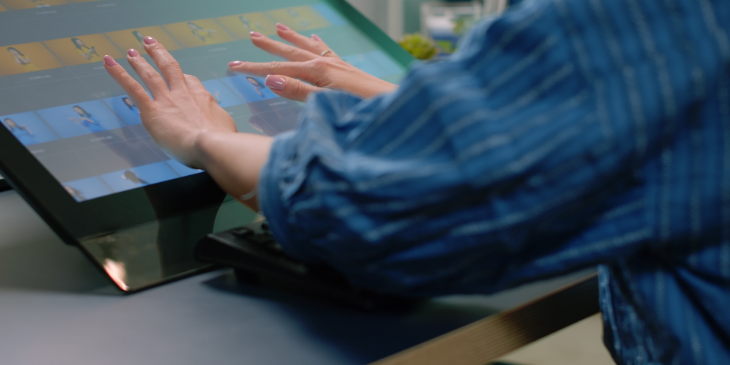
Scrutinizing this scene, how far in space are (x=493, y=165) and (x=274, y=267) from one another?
209 millimetres

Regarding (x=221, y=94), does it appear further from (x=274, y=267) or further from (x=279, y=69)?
(x=274, y=267)

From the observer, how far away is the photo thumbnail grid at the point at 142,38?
0.54 m

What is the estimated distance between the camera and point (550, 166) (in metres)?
0.28

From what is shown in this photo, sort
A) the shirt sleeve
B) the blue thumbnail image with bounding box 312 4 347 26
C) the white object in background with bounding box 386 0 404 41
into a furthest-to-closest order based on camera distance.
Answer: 1. the white object in background with bounding box 386 0 404 41
2. the blue thumbnail image with bounding box 312 4 347 26
3. the shirt sleeve

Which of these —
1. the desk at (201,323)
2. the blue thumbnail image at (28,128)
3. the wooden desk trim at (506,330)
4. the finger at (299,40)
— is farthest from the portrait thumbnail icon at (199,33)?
the wooden desk trim at (506,330)

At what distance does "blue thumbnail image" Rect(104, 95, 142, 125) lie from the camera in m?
0.55

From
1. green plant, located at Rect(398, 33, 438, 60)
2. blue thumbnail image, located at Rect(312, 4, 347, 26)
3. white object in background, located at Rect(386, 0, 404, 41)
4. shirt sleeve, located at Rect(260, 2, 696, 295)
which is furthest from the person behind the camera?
white object in background, located at Rect(386, 0, 404, 41)

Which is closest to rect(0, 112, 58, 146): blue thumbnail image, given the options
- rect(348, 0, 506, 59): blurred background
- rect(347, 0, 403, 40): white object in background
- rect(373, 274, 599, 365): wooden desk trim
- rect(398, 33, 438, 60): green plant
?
rect(373, 274, 599, 365): wooden desk trim

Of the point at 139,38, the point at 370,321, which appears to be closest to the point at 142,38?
the point at 139,38

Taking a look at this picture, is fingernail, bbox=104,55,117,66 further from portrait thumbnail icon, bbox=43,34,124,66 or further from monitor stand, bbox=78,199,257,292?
monitor stand, bbox=78,199,257,292

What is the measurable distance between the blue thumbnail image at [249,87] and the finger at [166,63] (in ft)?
0.18

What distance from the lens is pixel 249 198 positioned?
0.44 m

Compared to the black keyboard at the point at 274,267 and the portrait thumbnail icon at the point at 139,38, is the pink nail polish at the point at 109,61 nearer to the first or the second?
the portrait thumbnail icon at the point at 139,38

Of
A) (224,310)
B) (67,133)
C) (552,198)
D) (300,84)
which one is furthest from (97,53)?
(552,198)
